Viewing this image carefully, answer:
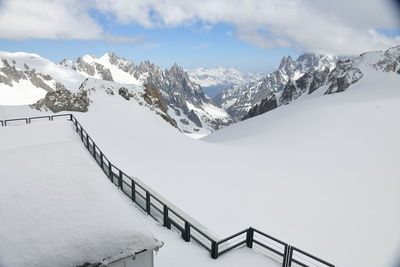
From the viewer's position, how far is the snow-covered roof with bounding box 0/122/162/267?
19.9 feet

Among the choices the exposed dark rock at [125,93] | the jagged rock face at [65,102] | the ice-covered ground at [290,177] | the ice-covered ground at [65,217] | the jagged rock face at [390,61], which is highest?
the jagged rock face at [390,61]

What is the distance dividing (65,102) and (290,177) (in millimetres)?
32549

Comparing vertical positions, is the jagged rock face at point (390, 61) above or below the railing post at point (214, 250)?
above

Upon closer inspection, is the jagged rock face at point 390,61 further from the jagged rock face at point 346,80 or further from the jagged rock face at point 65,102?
the jagged rock face at point 65,102

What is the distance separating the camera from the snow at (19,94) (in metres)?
174

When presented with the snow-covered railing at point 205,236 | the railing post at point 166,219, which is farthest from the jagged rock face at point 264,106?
the railing post at point 166,219

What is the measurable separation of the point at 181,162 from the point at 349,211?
13.5 m

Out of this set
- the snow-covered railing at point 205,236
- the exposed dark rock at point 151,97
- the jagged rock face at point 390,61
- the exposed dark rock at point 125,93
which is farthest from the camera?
the jagged rock face at point 390,61

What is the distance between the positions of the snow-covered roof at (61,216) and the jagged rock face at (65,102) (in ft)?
105

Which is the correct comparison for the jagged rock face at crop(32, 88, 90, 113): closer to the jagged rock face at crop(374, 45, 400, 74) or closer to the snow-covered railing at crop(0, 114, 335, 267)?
the snow-covered railing at crop(0, 114, 335, 267)

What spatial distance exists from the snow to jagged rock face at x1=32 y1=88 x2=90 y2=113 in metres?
151

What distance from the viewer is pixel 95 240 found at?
21.3 feet

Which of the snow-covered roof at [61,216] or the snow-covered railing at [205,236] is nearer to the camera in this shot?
the snow-covered roof at [61,216]

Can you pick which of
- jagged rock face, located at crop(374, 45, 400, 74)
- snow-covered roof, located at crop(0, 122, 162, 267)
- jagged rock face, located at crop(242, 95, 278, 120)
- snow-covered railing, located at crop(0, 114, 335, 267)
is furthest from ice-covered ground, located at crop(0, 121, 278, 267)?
jagged rock face, located at crop(242, 95, 278, 120)
